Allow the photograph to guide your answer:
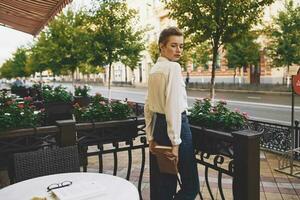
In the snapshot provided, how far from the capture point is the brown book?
286 cm

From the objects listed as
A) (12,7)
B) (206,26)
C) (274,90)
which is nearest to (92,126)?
(12,7)

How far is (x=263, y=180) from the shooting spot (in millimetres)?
5926

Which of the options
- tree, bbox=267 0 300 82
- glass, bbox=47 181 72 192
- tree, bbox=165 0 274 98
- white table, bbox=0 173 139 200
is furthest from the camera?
tree, bbox=267 0 300 82

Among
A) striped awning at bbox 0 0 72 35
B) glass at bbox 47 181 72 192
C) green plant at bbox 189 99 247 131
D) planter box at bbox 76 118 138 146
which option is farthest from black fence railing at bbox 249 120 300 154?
glass at bbox 47 181 72 192

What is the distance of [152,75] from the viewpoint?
9.80 feet

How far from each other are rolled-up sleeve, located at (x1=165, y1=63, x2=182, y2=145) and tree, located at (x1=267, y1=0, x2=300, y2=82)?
24.0 meters

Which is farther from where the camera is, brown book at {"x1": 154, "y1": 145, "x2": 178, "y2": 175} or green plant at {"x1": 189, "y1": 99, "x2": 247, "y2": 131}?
green plant at {"x1": 189, "y1": 99, "x2": 247, "y2": 131}

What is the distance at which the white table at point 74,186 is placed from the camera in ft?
7.80

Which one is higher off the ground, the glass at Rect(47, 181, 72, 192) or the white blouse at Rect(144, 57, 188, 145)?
the white blouse at Rect(144, 57, 188, 145)

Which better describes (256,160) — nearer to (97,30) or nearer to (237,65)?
(97,30)

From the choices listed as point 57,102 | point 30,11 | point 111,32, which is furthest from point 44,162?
point 111,32

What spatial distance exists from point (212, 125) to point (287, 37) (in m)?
23.9

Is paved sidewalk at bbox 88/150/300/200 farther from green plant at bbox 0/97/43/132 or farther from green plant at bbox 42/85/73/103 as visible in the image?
green plant at bbox 42/85/73/103

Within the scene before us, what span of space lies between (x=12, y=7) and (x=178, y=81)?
587 centimetres
